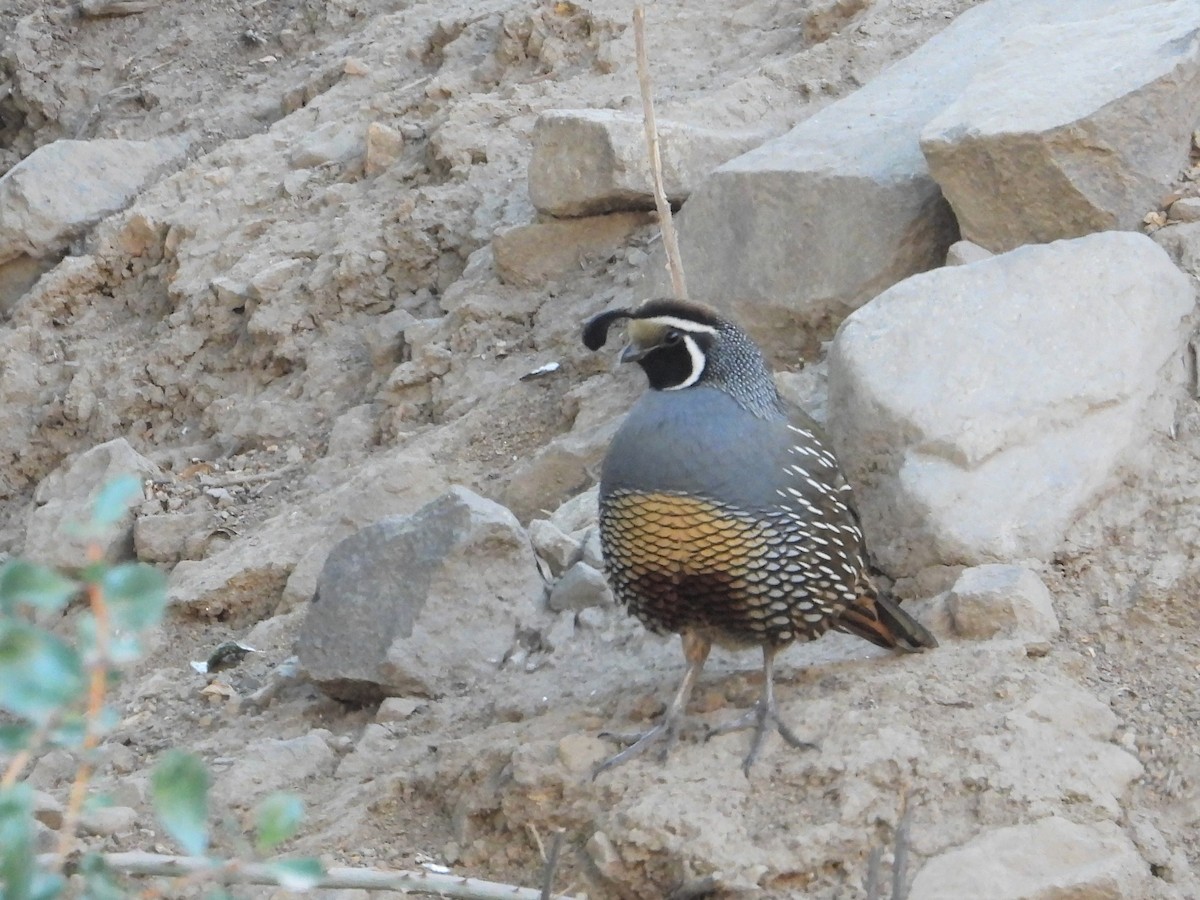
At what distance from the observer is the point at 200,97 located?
396 inches

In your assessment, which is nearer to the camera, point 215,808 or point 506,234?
point 215,808

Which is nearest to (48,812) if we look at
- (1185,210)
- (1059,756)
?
(1059,756)

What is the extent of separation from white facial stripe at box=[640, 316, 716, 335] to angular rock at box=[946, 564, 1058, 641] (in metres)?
1.00

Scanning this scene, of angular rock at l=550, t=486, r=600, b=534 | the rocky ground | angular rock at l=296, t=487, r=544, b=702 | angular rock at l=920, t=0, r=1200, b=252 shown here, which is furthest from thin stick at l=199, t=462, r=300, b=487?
angular rock at l=920, t=0, r=1200, b=252

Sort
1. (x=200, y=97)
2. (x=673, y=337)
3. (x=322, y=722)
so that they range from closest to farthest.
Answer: (x=673, y=337)
(x=322, y=722)
(x=200, y=97)

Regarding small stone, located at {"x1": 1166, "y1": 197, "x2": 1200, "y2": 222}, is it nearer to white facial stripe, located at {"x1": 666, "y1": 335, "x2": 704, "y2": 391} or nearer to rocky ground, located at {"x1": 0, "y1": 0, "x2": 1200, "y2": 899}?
rocky ground, located at {"x1": 0, "y1": 0, "x2": 1200, "y2": 899}

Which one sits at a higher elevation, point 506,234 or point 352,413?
point 506,234

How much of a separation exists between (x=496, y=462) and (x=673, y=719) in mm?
2355

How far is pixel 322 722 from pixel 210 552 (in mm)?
1780

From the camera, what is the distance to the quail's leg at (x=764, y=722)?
4180 millimetres

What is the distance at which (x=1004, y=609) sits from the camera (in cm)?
451

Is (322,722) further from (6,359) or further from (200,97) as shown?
(200,97)

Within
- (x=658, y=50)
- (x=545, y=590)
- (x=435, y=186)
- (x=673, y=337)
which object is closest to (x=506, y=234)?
(x=435, y=186)

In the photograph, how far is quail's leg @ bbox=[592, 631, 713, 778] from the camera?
14.1 ft
